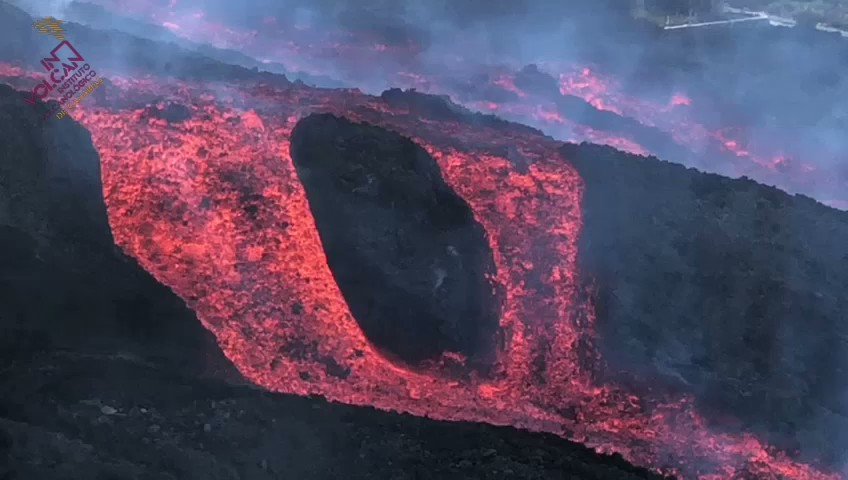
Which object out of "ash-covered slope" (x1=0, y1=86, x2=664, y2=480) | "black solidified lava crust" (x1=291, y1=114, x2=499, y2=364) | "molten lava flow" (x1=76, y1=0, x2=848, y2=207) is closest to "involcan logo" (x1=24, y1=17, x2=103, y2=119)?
"ash-covered slope" (x1=0, y1=86, x2=664, y2=480)

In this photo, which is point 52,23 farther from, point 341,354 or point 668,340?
point 668,340

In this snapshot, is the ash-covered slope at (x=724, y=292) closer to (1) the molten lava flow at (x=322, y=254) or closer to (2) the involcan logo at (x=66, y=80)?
(1) the molten lava flow at (x=322, y=254)

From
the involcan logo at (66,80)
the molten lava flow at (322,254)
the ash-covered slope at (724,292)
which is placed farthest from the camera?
the involcan logo at (66,80)

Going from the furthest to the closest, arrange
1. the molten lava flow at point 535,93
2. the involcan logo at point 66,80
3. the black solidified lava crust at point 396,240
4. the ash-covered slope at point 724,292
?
the molten lava flow at point 535,93, the involcan logo at point 66,80, the black solidified lava crust at point 396,240, the ash-covered slope at point 724,292

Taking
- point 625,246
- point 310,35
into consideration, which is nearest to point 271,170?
point 625,246

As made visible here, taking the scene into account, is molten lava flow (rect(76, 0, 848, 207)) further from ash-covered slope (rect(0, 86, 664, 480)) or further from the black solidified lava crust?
ash-covered slope (rect(0, 86, 664, 480))

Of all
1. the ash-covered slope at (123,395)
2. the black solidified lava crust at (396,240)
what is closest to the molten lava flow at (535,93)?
the black solidified lava crust at (396,240)

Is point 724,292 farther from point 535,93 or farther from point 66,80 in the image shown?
point 66,80
